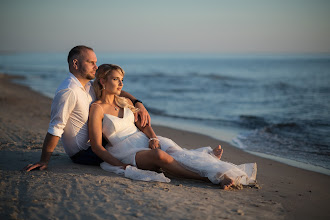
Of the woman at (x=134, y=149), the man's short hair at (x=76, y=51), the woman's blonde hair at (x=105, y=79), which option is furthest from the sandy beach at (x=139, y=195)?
the man's short hair at (x=76, y=51)

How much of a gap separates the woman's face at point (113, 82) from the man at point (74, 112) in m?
0.29

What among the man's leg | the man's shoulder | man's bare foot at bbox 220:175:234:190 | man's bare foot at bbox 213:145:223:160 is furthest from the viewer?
man's bare foot at bbox 213:145:223:160

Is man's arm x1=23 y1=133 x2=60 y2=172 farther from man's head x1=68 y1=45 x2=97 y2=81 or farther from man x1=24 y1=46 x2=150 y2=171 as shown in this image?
man's head x1=68 y1=45 x2=97 y2=81

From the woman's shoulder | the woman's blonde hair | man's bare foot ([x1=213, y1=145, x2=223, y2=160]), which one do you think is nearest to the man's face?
the woman's blonde hair

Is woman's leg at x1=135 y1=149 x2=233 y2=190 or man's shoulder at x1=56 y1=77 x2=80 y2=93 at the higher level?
man's shoulder at x1=56 y1=77 x2=80 y2=93

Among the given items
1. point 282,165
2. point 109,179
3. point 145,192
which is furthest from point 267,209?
point 282,165

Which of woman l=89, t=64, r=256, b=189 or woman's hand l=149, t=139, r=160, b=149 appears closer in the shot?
woman l=89, t=64, r=256, b=189

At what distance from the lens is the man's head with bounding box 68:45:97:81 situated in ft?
14.7

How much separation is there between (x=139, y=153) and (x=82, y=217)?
4.50ft

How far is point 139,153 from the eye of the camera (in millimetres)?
4305

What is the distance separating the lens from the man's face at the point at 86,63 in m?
4.49

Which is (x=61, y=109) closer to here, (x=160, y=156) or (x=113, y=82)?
(x=113, y=82)

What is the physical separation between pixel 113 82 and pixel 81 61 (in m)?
0.54

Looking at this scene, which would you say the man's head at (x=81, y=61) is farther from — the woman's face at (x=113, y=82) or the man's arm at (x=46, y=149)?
the man's arm at (x=46, y=149)
